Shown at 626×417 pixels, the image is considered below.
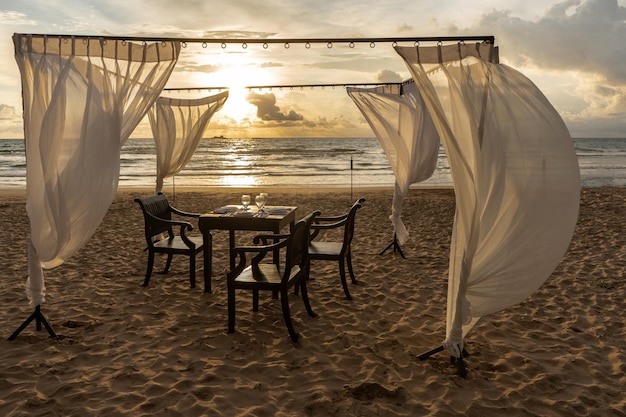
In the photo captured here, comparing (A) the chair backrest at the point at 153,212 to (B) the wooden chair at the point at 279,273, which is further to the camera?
(A) the chair backrest at the point at 153,212

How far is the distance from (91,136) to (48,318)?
1.62 meters

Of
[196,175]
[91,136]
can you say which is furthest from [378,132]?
[196,175]

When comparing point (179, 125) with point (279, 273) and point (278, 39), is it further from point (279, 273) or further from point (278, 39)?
point (279, 273)

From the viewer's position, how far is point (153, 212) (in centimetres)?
511

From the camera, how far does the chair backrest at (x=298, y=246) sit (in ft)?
11.8

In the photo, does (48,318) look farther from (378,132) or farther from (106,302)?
(378,132)

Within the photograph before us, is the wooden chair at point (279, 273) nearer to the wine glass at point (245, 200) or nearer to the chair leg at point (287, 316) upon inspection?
the chair leg at point (287, 316)

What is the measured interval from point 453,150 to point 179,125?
4782 mm

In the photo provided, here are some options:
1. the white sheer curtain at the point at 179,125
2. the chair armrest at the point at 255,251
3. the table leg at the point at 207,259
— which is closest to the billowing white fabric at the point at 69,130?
the chair armrest at the point at 255,251

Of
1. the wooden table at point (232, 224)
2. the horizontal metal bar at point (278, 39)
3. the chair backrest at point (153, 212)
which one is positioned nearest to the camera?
the horizontal metal bar at point (278, 39)

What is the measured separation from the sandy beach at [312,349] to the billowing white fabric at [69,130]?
2.60 ft

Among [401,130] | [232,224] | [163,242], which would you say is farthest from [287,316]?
[401,130]

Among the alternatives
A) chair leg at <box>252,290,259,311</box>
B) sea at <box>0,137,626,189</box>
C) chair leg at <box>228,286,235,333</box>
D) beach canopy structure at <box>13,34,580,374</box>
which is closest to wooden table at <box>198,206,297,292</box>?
chair leg at <box>252,290,259,311</box>

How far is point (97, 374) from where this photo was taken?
3047 mm
